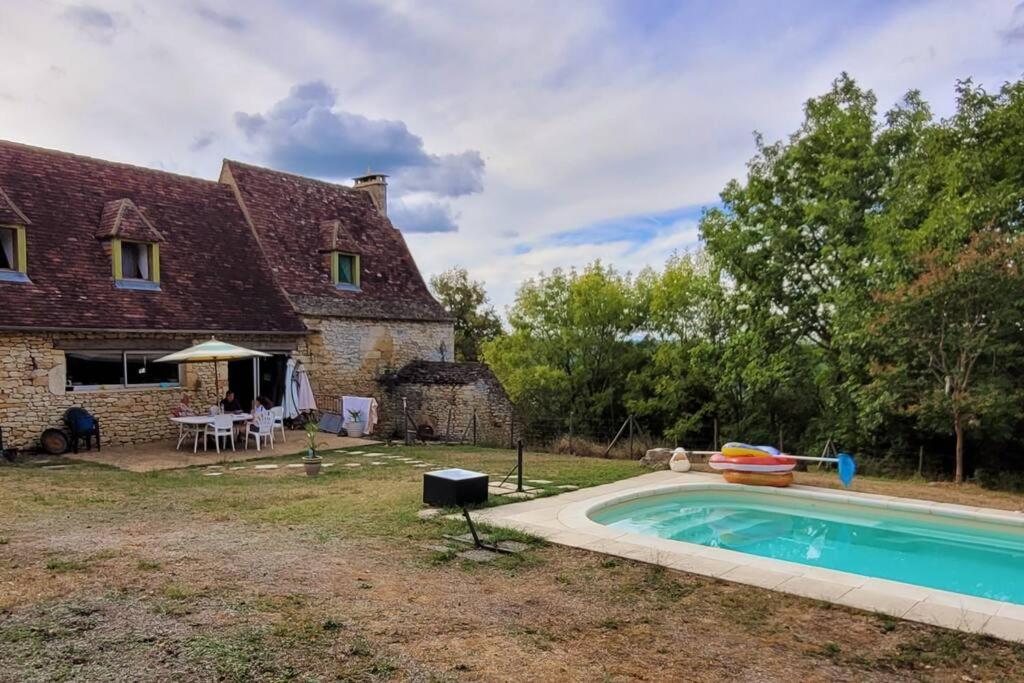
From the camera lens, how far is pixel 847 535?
9.61 meters

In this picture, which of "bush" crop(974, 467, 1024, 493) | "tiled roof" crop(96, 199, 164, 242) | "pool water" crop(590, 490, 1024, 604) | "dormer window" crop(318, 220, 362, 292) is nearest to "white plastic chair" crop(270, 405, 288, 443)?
"dormer window" crop(318, 220, 362, 292)

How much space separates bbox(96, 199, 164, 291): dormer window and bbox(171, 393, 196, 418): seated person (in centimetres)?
267

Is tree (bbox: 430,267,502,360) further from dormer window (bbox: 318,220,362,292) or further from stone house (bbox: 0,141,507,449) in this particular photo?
dormer window (bbox: 318,220,362,292)

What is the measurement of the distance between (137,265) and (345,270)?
585cm

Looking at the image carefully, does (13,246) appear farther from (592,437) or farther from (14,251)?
(592,437)

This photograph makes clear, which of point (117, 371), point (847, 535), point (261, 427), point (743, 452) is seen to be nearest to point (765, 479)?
point (743, 452)

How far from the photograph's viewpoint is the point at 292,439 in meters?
16.0

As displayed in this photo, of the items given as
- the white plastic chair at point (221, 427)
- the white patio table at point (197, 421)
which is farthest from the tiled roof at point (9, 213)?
the white plastic chair at point (221, 427)

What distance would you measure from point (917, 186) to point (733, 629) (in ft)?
47.6

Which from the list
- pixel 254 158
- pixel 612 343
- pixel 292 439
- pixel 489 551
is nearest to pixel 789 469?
pixel 489 551

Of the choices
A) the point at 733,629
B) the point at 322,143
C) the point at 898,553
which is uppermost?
the point at 322,143

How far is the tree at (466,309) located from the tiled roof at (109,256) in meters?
17.2

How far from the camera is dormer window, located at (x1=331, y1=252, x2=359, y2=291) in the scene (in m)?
19.7

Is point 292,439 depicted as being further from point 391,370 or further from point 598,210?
point 598,210
